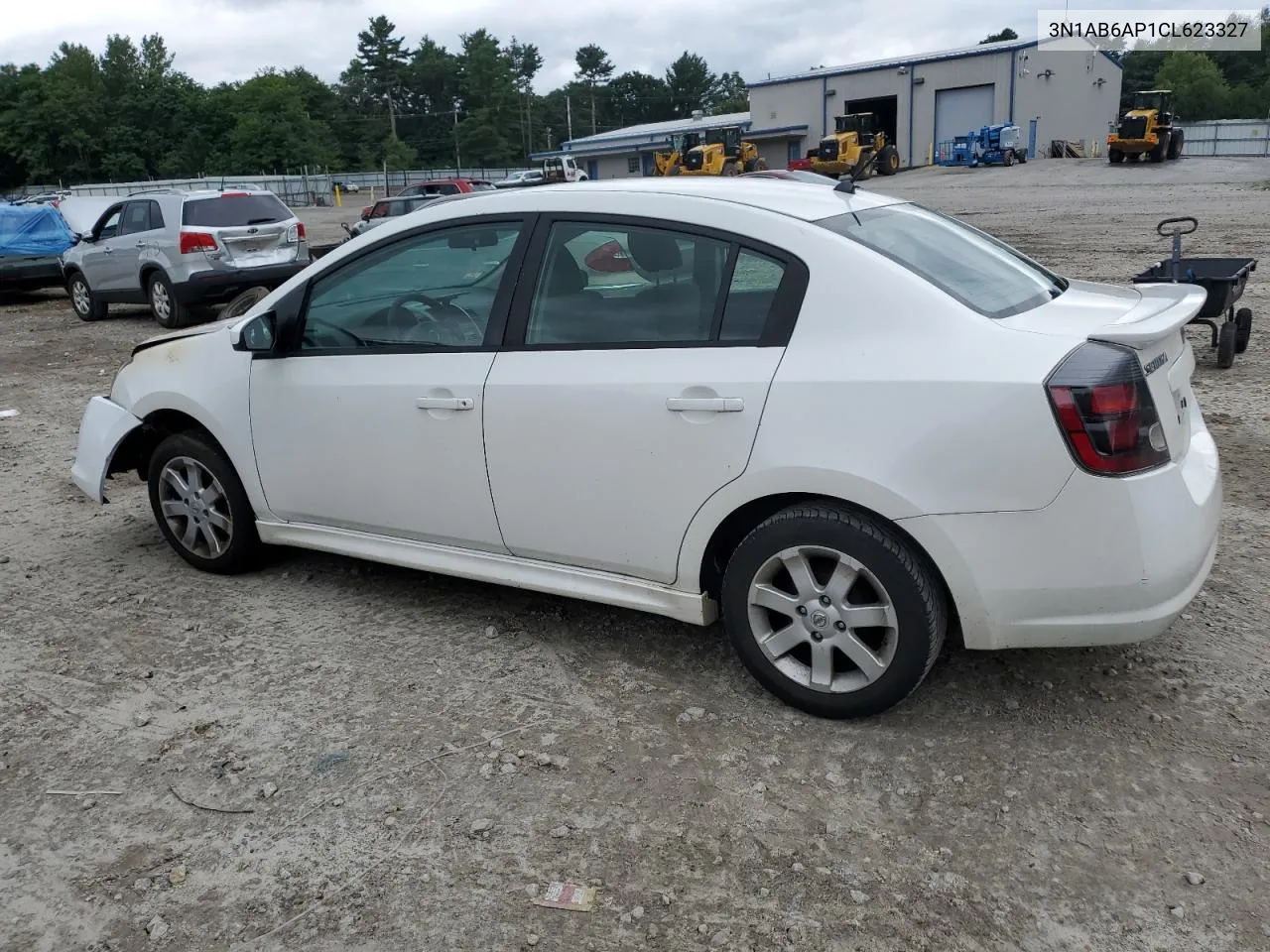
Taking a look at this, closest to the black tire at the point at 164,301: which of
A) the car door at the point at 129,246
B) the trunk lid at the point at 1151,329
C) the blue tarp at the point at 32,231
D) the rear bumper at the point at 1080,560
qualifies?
the car door at the point at 129,246

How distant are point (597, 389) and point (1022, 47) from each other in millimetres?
53354

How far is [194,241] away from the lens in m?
13.4

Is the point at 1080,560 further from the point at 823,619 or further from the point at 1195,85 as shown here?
the point at 1195,85

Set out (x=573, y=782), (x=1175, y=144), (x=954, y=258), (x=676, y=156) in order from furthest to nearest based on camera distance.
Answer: (x=676, y=156) → (x=1175, y=144) → (x=954, y=258) → (x=573, y=782)

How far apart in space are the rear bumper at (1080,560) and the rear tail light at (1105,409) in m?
0.06

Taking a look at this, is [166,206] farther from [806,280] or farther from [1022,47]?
[1022,47]

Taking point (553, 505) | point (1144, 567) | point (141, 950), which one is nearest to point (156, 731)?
point (141, 950)

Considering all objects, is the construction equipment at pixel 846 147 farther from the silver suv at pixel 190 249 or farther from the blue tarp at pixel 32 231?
the silver suv at pixel 190 249

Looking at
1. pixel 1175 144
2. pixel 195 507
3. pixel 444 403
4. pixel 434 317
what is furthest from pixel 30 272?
pixel 1175 144

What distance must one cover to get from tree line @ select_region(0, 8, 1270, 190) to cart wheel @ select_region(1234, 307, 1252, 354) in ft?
283

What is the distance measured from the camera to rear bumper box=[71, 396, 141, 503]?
16.5 ft

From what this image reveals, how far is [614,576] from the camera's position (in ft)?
12.3

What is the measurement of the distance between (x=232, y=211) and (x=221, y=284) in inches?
40.8

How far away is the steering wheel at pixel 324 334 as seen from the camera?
427 cm
